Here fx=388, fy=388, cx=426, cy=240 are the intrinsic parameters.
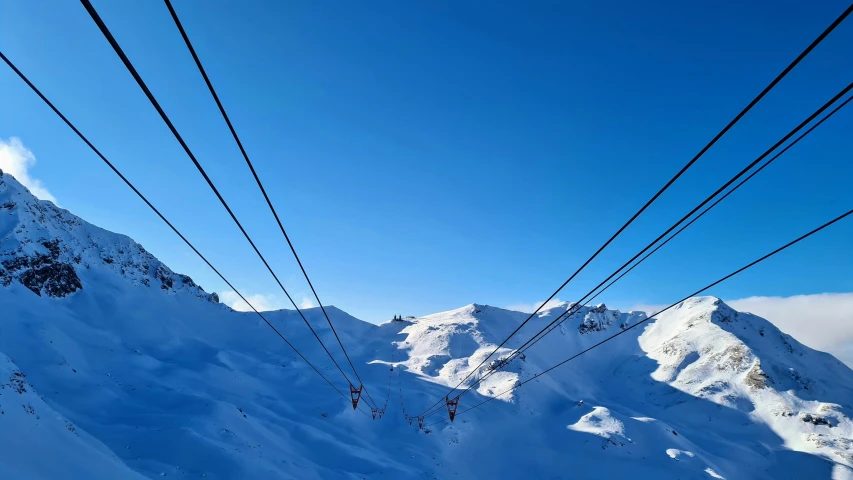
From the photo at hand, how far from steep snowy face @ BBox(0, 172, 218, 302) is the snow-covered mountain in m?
0.40

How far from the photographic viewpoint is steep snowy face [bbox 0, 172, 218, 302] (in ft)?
205

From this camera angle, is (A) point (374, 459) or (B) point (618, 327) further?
(B) point (618, 327)

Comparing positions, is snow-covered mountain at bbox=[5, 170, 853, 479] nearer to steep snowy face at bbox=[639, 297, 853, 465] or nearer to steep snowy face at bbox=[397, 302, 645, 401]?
steep snowy face at bbox=[639, 297, 853, 465]

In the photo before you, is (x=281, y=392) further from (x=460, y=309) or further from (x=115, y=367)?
(x=460, y=309)

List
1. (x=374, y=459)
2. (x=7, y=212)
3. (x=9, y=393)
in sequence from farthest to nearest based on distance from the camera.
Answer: (x=7, y=212), (x=374, y=459), (x=9, y=393)

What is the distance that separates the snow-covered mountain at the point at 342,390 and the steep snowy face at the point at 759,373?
403 millimetres

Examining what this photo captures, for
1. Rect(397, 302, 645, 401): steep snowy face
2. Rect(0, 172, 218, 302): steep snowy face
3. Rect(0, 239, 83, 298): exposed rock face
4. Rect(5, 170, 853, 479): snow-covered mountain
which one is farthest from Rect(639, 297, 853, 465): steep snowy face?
Rect(0, 239, 83, 298): exposed rock face

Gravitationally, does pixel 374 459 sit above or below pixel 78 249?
below

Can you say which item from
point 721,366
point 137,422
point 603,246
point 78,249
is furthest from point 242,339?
point 721,366

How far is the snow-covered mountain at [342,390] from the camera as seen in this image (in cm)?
2723

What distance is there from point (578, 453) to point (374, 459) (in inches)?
1074

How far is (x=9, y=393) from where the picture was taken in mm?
19031

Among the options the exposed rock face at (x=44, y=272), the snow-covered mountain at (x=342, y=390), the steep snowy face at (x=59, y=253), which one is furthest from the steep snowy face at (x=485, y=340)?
the exposed rock face at (x=44, y=272)

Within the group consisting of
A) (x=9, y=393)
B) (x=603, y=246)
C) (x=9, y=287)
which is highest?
(x=603, y=246)
